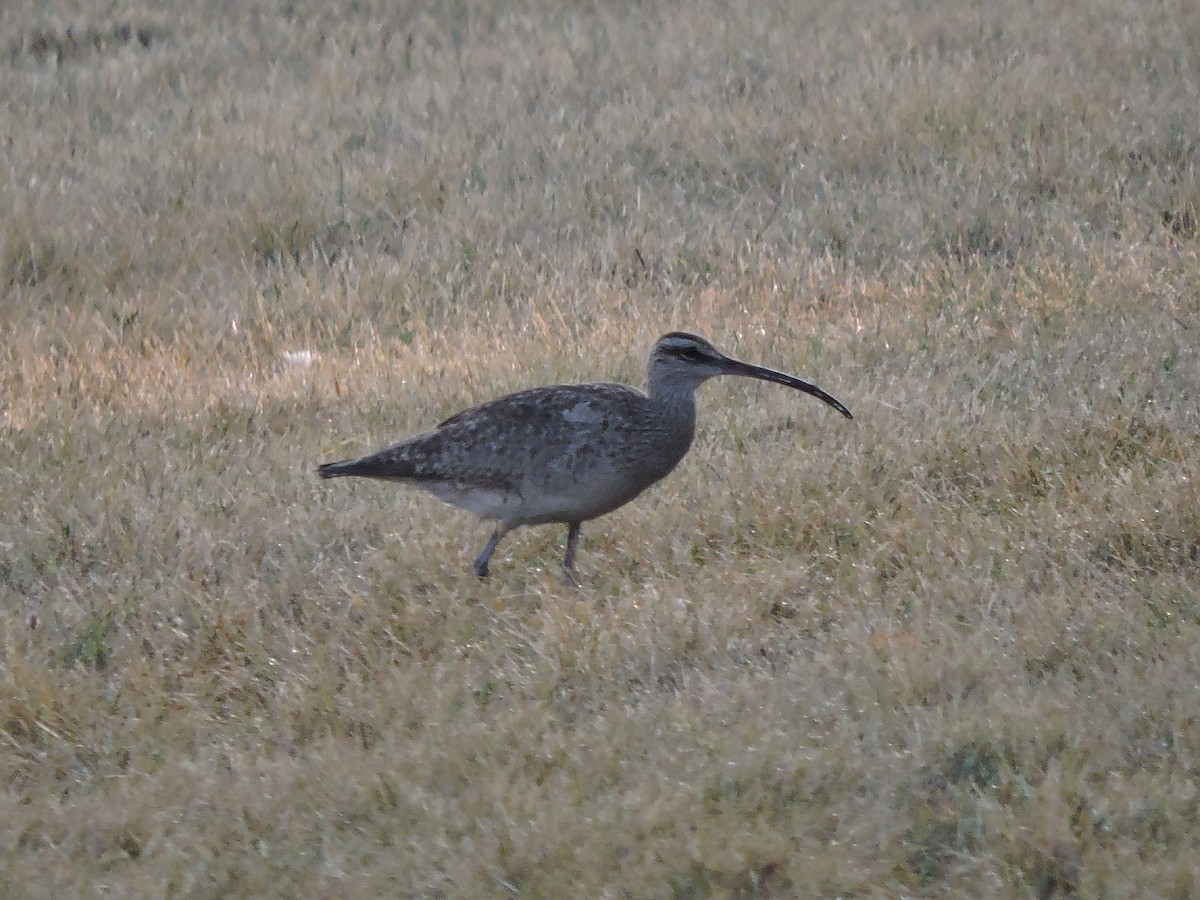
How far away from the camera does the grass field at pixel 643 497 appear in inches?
195

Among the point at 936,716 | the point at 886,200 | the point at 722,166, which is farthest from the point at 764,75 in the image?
the point at 936,716

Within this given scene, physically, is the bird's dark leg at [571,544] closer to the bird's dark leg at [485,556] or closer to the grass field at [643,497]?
the grass field at [643,497]

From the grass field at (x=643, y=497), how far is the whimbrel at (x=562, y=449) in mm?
369

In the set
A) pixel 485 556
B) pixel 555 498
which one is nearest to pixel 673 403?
pixel 555 498

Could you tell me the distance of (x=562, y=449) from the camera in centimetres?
685

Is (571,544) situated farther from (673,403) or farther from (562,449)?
(673,403)

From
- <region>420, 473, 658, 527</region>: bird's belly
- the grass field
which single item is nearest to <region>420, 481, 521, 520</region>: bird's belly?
<region>420, 473, 658, 527</region>: bird's belly

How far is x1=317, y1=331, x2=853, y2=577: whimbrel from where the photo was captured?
6.82m

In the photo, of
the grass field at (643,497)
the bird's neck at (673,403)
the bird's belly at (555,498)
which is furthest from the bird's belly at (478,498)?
the bird's neck at (673,403)

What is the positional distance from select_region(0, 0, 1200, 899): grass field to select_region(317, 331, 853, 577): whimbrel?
0.37 metres

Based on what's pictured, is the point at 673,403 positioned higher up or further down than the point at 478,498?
higher up

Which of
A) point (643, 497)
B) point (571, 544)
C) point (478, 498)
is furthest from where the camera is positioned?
point (643, 497)

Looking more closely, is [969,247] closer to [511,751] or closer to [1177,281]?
[1177,281]

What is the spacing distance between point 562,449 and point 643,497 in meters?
1.16
